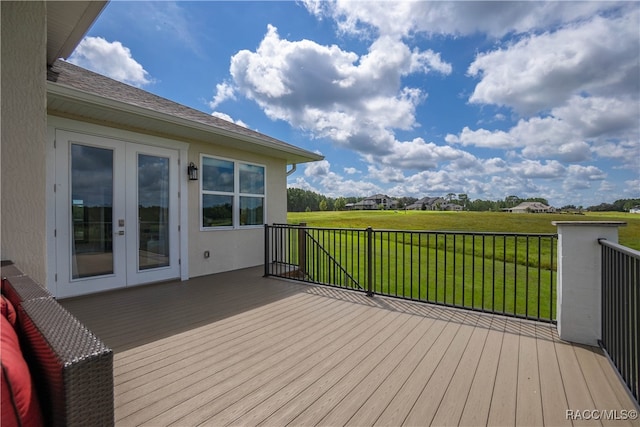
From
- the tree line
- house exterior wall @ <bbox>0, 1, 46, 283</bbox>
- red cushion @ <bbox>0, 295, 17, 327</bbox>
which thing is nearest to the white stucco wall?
house exterior wall @ <bbox>0, 1, 46, 283</bbox>

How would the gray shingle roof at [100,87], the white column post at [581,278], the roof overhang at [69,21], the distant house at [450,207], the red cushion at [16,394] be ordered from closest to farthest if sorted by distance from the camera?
the red cushion at [16,394] → the white column post at [581,278] → the roof overhang at [69,21] → the gray shingle roof at [100,87] → the distant house at [450,207]

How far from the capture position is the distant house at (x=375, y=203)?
51656mm

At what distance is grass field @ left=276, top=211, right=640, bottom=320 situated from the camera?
3.63 m

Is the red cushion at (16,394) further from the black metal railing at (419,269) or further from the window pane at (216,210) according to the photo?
the window pane at (216,210)

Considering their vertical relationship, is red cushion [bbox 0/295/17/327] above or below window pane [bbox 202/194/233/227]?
below

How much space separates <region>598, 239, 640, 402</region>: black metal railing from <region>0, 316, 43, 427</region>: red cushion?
9.11 feet

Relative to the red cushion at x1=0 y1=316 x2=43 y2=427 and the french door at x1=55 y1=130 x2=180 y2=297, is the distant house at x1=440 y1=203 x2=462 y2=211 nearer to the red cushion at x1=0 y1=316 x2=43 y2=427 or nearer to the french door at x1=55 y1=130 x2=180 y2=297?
the french door at x1=55 y1=130 x2=180 y2=297

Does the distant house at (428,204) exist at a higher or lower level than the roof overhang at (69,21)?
lower

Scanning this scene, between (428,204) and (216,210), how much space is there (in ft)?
151

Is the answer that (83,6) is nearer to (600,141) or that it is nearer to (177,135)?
(177,135)

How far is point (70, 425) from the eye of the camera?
0.75 m

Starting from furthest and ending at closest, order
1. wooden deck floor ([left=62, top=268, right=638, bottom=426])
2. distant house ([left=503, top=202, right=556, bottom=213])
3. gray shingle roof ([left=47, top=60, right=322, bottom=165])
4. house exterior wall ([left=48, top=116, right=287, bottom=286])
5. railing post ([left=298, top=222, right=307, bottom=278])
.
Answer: distant house ([left=503, top=202, right=556, bottom=213]) → railing post ([left=298, top=222, right=307, bottom=278]) → house exterior wall ([left=48, top=116, right=287, bottom=286]) → gray shingle roof ([left=47, top=60, right=322, bottom=165]) → wooden deck floor ([left=62, top=268, right=638, bottom=426])

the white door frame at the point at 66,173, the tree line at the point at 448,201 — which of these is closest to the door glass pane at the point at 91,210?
the white door frame at the point at 66,173

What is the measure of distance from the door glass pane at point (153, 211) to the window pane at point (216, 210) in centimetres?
68
